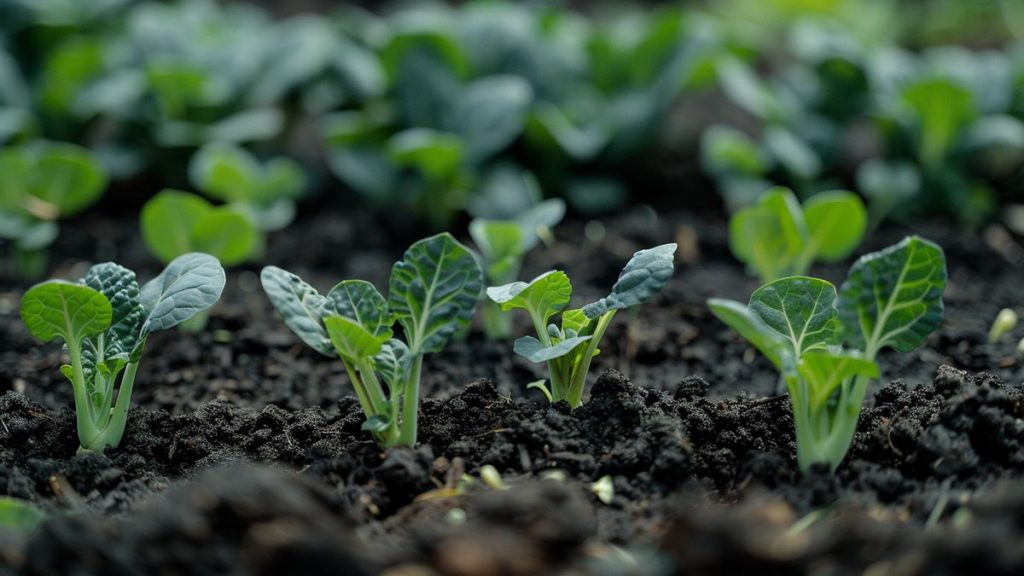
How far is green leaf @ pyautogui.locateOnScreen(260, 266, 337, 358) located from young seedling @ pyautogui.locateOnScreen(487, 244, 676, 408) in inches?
11.1

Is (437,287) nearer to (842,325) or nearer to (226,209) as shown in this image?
(842,325)

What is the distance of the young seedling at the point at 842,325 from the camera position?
4.82 feet

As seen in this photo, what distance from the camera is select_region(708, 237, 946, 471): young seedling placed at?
147 centimetres

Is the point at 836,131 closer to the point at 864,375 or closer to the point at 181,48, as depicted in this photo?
the point at 864,375

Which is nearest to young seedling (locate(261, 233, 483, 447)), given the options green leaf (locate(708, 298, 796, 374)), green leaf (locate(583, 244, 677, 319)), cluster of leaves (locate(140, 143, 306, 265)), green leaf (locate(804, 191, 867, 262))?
green leaf (locate(583, 244, 677, 319))

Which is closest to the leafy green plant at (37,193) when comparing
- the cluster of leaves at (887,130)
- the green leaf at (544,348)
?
the green leaf at (544,348)

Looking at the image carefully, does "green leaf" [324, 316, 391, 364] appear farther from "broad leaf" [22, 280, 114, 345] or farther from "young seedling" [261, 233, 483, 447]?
"broad leaf" [22, 280, 114, 345]

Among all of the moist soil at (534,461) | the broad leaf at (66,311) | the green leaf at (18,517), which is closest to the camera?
the moist soil at (534,461)

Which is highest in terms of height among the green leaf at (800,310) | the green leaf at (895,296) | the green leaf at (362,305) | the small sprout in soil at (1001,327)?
the green leaf at (895,296)

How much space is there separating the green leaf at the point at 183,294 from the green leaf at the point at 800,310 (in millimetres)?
908

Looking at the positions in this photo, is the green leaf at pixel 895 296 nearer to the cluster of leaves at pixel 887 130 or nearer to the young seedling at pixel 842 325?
the young seedling at pixel 842 325

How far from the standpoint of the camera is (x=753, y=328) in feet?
4.61

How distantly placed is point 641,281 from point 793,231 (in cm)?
77

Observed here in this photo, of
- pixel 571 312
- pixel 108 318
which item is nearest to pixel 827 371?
pixel 571 312
